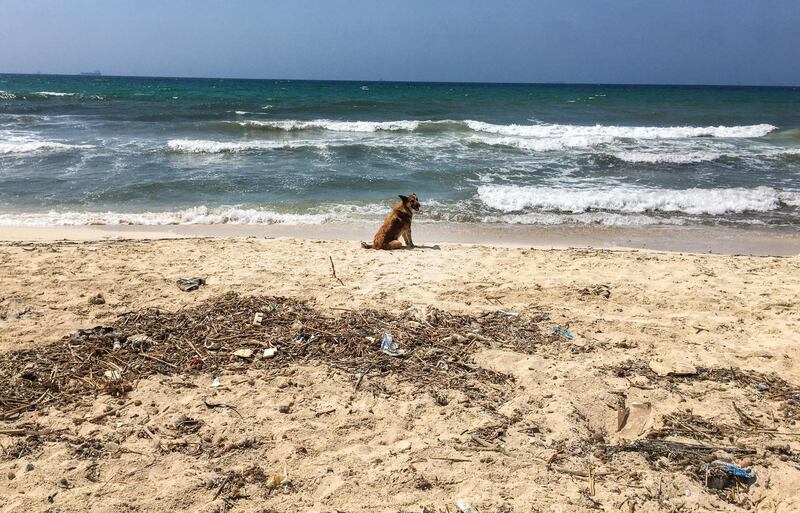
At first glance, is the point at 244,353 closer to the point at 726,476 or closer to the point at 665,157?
the point at 726,476

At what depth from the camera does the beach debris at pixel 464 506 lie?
2688 mm

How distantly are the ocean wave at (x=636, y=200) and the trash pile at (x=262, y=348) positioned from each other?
20.5 feet

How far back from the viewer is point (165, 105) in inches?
1193

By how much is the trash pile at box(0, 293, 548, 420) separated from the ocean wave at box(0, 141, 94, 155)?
552 inches

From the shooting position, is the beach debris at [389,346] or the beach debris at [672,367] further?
the beach debris at [389,346]

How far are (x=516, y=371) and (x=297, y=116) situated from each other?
25.4 metres

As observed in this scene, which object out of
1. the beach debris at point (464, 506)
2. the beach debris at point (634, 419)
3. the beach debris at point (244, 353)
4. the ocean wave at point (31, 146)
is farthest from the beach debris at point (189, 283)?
the ocean wave at point (31, 146)

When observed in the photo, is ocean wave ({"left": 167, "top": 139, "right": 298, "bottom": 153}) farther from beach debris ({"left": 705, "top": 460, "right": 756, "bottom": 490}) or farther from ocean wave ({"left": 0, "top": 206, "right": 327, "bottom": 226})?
beach debris ({"left": 705, "top": 460, "right": 756, "bottom": 490})

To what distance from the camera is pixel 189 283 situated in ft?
17.9

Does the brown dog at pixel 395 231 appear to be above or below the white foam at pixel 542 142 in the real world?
below

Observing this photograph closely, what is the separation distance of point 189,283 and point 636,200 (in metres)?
9.00

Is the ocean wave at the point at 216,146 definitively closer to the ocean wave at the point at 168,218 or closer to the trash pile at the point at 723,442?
the ocean wave at the point at 168,218

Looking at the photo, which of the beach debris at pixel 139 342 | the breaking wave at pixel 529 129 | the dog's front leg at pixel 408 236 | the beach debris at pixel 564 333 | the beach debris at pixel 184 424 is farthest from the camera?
the breaking wave at pixel 529 129

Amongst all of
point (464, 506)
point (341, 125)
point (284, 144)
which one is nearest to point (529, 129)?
point (341, 125)
